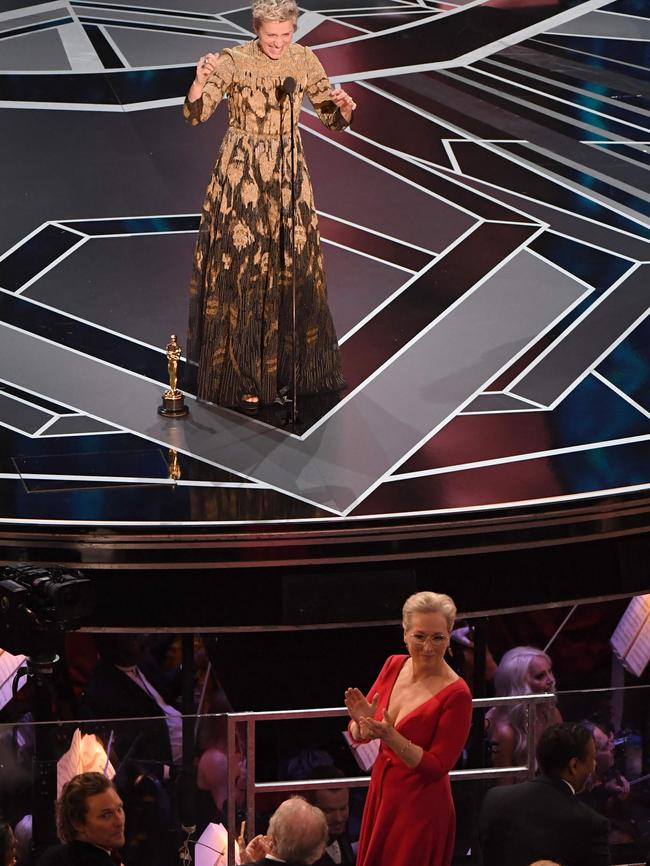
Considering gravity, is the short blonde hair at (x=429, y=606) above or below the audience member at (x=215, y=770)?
above

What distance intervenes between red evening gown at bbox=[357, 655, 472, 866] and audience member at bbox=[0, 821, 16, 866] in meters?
0.81

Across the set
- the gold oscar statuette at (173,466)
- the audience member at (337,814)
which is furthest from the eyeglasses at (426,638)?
the gold oscar statuette at (173,466)

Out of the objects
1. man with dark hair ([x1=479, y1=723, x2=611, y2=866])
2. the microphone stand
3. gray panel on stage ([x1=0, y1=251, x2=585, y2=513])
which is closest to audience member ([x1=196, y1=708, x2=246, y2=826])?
man with dark hair ([x1=479, y1=723, x2=611, y2=866])

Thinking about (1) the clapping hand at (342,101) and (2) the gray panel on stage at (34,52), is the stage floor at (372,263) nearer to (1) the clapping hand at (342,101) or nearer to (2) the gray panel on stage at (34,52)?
(2) the gray panel on stage at (34,52)

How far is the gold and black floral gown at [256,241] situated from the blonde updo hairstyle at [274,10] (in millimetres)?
195

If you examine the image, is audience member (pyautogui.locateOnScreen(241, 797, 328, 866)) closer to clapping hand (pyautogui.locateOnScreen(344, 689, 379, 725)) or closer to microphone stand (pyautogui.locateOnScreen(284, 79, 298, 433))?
clapping hand (pyautogui.locateOnScreen(344, 689, 379, 725))

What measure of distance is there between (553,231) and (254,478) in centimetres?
267

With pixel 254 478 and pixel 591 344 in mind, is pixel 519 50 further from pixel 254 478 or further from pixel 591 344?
pixel 254 478

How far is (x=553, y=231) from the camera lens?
7699mm

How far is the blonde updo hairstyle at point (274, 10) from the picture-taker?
541 centimetres

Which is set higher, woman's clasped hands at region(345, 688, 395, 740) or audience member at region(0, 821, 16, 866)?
woman's clasped hands at region(345, 688, 395, 740)

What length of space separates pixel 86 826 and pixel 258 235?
2649mm

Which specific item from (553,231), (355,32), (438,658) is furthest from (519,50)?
(438,658)

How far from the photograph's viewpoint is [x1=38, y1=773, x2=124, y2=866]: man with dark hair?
12.0ft
